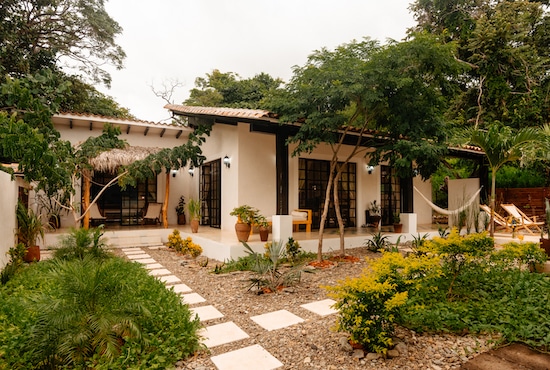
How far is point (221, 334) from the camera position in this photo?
3.01m

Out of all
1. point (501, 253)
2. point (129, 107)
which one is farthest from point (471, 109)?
point (129, 107)

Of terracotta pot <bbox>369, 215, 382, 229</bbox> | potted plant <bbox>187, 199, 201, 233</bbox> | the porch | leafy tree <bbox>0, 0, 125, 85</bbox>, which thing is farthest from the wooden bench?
leafy tree <bbox>0, 0, 125, 85</bbox>

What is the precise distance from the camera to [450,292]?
3447mm

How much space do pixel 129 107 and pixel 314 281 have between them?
2209cm

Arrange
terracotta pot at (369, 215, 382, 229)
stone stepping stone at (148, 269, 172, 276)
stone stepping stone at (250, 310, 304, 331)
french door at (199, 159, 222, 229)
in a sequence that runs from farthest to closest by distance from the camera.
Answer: terracotta pot at (369, 215, 382, 229), french door at (199, 159, 222, 229), stone stepping stone at (148, 269, 172, 276), stone stepping stone at (250, 310, 304, 331)

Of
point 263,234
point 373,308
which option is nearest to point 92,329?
point 373,308

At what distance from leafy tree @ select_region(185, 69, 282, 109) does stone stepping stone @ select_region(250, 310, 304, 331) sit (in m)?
15.4

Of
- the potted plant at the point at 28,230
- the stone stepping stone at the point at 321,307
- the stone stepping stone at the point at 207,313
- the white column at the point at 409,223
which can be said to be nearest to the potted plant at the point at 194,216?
the potted plant at the point at 28,230

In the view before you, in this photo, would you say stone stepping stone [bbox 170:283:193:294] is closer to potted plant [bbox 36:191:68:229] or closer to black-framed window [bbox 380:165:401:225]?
potted plant [bbox 36:191:68:229]

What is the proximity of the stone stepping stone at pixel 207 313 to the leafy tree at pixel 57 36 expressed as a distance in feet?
38.5

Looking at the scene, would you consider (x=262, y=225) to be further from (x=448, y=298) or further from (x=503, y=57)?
(x=503, y=57)

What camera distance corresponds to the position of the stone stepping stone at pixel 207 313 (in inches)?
136

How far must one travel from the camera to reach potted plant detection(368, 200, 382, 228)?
33.3 feet

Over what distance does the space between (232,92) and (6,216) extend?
630 inches
